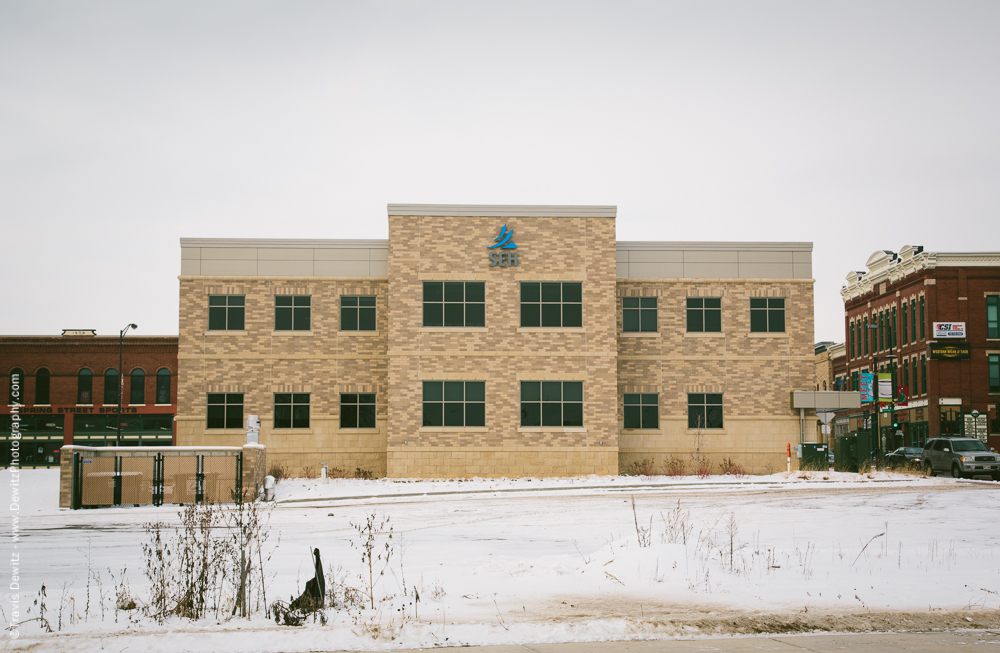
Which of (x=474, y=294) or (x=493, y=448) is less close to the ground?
(x=474, y=294)

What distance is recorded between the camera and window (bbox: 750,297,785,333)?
127 feet

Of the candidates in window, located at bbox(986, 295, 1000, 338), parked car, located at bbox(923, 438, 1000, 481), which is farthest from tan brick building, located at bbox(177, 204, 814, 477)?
window, located at bbox(986, 295, 1000, 338)

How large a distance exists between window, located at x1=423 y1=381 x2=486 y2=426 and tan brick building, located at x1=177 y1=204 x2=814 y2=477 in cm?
6

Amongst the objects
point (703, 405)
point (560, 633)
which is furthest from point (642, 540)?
point (703, 405)

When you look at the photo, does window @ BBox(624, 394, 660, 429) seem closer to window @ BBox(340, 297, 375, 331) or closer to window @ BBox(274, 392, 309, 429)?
window @ BBox(340, 297, 375, 331)

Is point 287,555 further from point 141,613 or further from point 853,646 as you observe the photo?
point 853,646

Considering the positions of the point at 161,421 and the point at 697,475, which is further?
the point at 161,421

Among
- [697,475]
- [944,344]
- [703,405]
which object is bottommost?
[697,475]

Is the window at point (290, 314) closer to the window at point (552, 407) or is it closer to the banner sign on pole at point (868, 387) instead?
the window at point (552, 407)

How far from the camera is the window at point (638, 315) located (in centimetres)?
3847

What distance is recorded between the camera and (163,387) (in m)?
65.6

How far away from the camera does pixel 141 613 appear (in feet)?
32.4

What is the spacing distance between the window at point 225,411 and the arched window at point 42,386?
33.0 m

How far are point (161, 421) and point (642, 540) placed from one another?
58493 millimetres
